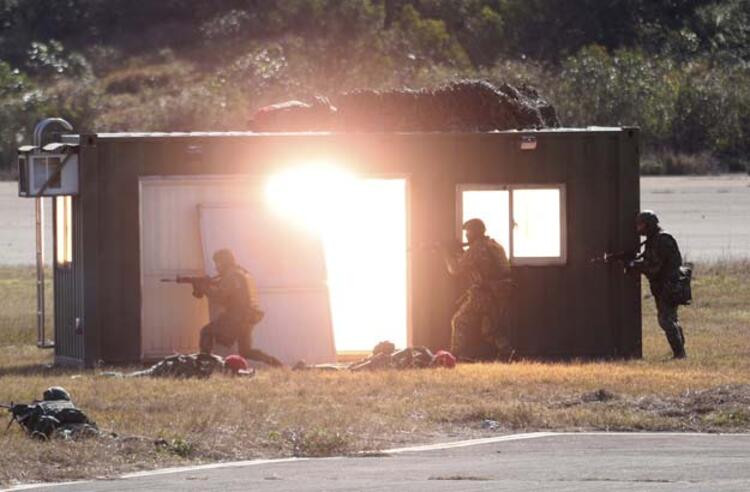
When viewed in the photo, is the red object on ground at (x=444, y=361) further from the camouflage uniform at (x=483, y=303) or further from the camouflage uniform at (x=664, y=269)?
the camouflage uniform at (x=664, y=269)

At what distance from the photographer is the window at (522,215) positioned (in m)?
22.6

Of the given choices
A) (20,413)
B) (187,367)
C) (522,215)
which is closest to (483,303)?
(522,215)

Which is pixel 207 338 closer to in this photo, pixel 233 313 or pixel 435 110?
pixel 233 313

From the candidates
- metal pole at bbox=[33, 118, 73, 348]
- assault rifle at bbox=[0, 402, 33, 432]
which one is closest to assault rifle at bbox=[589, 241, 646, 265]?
metal pole at bbox=[33, 118, 73, 348]

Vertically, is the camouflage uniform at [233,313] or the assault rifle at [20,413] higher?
the camouflage uniform at [233,313]

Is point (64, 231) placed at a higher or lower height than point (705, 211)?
lower

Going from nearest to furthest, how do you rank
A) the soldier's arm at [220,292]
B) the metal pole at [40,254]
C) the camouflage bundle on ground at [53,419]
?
the camouflage bundle on ground at [53,419]
the soldier's arm at [220,292]
the metal pole at [40,254]

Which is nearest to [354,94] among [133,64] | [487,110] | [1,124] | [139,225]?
[487,110]

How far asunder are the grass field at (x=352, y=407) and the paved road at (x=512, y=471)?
0.61m

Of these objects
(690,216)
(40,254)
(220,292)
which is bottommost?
(220,292)

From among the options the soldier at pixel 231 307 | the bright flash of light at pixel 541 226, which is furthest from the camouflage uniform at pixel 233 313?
the bright flash of light at pixel 541 226

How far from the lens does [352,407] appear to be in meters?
17.1

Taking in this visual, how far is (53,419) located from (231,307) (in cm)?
610

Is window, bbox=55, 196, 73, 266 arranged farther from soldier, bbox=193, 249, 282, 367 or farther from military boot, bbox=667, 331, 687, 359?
military boot, bbox=667, 331, 687, 359
